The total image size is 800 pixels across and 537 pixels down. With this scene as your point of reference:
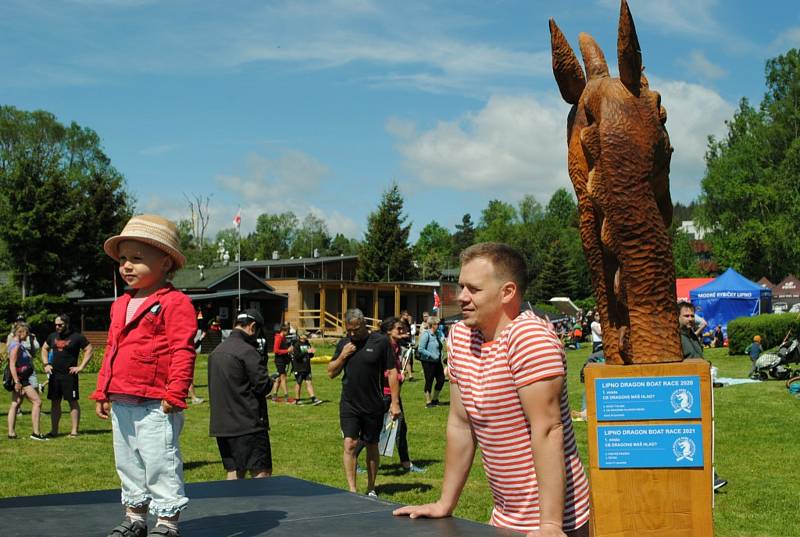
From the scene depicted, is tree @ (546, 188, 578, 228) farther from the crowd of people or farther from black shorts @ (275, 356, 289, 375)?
the crowd of people

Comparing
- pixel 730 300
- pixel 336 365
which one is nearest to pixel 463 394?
pixel 336 365

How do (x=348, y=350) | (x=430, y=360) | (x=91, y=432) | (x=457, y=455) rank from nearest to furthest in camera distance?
1. (x=457, y=455)
2. (x=348, y=350)
3. (x=91, y=432)
4. (x=430, y=360)

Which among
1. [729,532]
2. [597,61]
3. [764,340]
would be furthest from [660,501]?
[764,340]

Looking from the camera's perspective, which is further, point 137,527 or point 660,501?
point 660,501

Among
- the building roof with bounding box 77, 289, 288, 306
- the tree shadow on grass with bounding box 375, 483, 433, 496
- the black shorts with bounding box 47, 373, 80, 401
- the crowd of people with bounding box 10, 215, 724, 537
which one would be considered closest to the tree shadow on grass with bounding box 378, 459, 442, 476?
the tree shadow on grass with bounding box 375, 483, 433, 496

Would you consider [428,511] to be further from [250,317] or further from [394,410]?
[394,410]

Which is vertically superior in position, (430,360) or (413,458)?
(430,360)

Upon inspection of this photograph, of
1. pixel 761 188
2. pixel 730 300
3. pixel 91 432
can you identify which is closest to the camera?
pixel 91 432

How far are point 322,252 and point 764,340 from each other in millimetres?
96952

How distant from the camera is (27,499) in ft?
15.5

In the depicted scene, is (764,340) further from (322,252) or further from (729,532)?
(322,252)

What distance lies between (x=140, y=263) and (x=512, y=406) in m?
2.00

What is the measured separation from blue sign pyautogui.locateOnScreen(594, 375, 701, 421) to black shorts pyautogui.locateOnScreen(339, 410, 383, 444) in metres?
4.94

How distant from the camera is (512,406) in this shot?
11.2 feet
